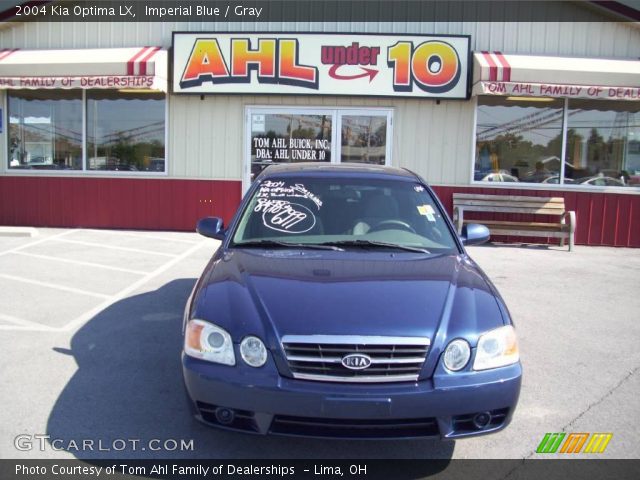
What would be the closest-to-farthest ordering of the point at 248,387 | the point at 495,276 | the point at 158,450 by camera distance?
the point at 248,387 < the point at 158,450 < the point at 495,276

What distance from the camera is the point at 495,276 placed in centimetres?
829

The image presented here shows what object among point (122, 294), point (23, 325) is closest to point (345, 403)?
point (23, 325)

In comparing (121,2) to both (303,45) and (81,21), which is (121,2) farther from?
(303,45)

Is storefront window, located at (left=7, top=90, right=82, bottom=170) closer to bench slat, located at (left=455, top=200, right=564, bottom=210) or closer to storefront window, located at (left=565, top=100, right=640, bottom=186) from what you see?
bench slat, located at (left=455, top=200, right=564, bottom=210)

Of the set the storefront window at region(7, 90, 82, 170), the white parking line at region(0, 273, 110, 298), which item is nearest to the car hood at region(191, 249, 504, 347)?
the white parking line at region(0, 273, 110, 298)

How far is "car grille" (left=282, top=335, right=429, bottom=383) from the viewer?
2.84m

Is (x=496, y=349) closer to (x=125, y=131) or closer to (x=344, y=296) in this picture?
(x=344, y=296)

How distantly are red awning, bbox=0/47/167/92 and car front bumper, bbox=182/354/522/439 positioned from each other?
8732mm

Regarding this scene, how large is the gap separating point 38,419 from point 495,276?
20.7ft

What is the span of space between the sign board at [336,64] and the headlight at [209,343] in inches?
333

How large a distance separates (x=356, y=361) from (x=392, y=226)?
1704 mm

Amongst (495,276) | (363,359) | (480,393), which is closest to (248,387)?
(363,359)

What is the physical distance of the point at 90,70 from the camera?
1063 centimetres

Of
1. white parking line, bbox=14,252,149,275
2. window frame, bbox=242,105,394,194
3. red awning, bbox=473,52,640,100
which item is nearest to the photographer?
white parking line, bbox=14,252,149,275
